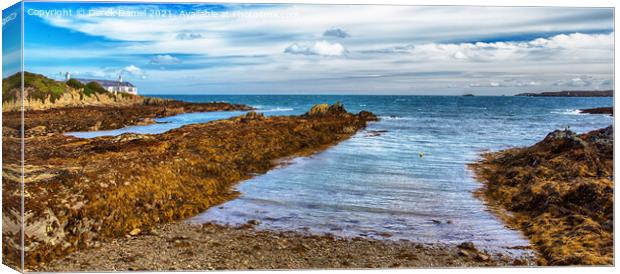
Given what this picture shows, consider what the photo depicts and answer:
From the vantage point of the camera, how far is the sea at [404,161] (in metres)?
9.63

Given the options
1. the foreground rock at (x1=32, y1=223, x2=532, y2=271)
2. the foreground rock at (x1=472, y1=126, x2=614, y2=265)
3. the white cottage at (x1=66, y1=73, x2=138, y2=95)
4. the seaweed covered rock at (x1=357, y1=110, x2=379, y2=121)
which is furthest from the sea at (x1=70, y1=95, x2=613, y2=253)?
the white cottage at (x1=66, y1=73, x2=138, y2=95)

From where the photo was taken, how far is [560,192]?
1004 centimetres

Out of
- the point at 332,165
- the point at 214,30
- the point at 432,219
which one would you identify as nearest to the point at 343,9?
the point at 214,30

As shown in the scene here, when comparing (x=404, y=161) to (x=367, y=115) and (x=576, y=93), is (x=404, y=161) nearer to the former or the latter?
(x=367, y=115)

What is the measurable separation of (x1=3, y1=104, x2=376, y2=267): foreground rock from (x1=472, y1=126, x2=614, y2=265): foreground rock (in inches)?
107

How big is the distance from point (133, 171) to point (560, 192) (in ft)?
22.8

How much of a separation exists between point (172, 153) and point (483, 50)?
556 cm

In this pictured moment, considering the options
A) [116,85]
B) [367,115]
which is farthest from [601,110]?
[116,85]

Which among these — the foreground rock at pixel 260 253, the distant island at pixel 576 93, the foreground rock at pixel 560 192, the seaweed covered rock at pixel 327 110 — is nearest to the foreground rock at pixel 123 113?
the seaweed covered rock at pixel 327 110

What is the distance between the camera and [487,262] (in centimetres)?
879

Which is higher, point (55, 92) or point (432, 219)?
point (55, 92)

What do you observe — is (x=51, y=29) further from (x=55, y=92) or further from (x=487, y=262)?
(x=487, y=262)

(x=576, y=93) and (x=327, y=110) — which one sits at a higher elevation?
(x=576, y=93)

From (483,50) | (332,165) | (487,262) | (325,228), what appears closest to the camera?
(487,262)
